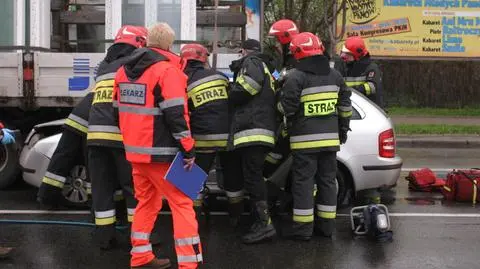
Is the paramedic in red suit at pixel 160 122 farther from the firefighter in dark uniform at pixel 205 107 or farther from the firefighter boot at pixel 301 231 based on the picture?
the firefighter boot at pixel 301 231

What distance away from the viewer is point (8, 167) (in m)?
7.73

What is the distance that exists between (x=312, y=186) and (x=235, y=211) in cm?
83

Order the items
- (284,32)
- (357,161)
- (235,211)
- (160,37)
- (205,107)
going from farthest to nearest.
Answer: (357,161)
(235,211)
(284,32)
(205,107)
(160,37)

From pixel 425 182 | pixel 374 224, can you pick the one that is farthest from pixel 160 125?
pixel 425 182

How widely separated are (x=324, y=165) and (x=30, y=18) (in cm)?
425

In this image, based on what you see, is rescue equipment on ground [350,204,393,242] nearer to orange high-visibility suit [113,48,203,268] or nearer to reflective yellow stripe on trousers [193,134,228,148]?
reflective yellow stripe on trousers [193,134,228,148]

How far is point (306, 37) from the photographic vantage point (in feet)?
19.4

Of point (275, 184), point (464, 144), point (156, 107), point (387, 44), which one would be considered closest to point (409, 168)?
point (464, 144)

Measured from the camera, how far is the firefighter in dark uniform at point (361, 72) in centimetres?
833

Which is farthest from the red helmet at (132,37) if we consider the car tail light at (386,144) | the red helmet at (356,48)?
the red helmet at (356,48)

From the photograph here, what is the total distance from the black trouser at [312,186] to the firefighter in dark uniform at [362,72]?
96.7 inches

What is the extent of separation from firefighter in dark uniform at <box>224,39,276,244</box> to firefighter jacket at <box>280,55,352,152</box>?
19 cm

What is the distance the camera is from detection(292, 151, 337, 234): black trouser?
591 centimetres

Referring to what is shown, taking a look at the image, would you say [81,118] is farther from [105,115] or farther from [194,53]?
[194,53]
